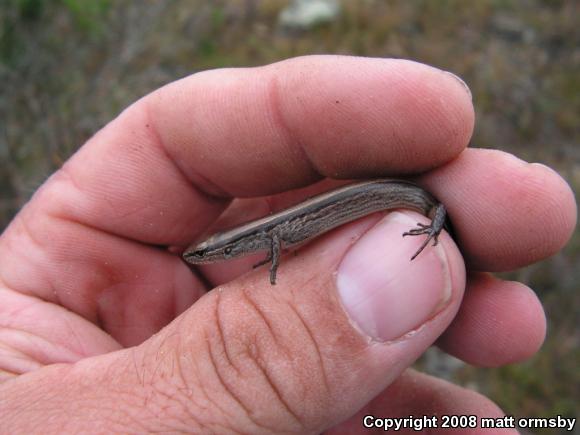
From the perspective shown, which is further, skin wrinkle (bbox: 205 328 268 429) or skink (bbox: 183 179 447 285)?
skink (bbox: 183 179 447 285)

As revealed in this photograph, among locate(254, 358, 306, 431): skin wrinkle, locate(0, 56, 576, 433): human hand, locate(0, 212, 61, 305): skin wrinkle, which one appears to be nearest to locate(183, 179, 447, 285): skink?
locate(0, 56, 576, 433): human hand

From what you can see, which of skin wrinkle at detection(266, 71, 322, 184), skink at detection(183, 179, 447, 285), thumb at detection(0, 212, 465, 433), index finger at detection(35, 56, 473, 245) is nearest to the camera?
thumb at detection(0, 212, 465, 433)

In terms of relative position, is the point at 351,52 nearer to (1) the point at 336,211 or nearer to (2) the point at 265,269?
(1) the point at 336,211

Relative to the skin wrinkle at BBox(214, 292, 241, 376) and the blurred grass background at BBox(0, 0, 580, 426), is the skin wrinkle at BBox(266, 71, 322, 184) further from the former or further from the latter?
the blurred grass background at BBox(0, 0, 580, 426)

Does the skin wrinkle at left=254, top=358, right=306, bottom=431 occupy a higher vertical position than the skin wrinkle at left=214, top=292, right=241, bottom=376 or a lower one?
lower

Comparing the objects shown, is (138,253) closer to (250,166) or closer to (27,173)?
(250,166)

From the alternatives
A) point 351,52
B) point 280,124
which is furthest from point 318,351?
point 351,52

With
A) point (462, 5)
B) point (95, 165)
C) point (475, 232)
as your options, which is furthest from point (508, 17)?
point (95, 165)
